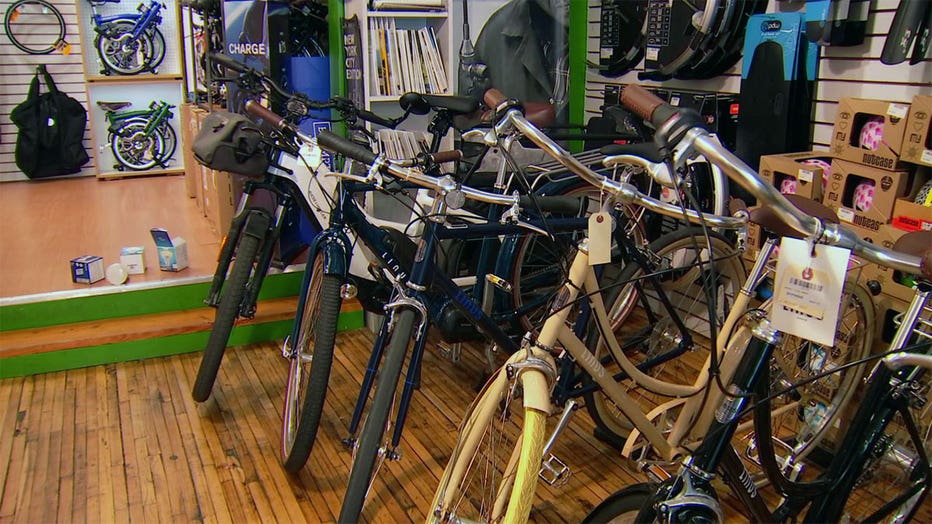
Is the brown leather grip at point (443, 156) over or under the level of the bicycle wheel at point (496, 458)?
over

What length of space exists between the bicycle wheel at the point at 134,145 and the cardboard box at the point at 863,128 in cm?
610

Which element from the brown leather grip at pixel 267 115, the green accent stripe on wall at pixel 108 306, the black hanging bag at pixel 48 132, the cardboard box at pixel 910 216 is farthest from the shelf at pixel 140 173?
the cardboard box at pixel 910 216

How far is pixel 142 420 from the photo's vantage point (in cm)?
289

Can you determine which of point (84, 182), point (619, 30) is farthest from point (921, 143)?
point (84, 182)

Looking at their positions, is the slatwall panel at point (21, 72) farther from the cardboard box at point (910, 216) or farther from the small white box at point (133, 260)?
the cardboard box at point (910, 216)

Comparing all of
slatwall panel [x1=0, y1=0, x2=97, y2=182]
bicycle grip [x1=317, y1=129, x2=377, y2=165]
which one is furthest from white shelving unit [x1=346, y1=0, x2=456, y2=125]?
slatwall panel [x1=0, y1=0, x2=97, y2=182]

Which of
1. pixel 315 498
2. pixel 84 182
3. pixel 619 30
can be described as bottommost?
pixel 315 498

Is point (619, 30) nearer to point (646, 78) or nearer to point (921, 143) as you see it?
point (646, 78)

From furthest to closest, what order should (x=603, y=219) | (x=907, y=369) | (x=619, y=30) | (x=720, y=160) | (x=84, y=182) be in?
(x=84, y=182) < (x=619, y=30) < (x=907, y=369) < (x=603, y=219) < (x=720, y=160)

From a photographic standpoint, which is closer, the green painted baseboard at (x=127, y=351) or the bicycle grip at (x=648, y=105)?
the bicycle grip at (x=648, y=105)

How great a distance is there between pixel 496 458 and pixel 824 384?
1.38 metres

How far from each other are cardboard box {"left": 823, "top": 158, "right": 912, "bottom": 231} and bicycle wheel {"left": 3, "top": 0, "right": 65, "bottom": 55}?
22.2 ft

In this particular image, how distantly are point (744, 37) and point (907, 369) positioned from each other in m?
1.94

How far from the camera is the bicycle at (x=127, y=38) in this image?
22.4ft
